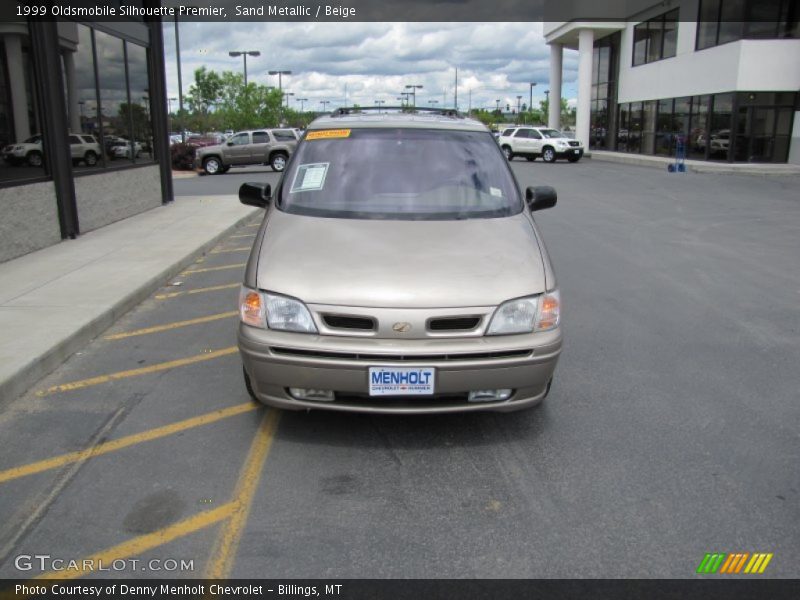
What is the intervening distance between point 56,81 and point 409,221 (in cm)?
774

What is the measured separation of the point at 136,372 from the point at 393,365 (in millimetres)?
2521

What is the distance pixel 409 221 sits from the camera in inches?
174

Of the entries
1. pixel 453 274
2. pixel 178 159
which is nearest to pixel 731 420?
pixel 453 274

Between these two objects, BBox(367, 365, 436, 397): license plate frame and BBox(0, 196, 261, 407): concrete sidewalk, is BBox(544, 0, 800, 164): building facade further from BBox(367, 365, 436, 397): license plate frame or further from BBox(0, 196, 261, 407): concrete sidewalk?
BBox(367, 365, 436, 397): license plate frame

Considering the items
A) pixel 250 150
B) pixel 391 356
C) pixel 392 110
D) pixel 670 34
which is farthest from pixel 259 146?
pixel 391 356

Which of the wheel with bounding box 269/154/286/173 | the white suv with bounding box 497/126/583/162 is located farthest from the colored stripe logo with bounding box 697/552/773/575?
the white suv with bounding box 497/126/583/162

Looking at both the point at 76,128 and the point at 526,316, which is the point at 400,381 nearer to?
the point at 526,316

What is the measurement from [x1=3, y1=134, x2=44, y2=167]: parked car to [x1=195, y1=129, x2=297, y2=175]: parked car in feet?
65.8

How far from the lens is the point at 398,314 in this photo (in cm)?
356

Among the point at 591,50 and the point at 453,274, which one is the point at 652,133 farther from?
the point at 453,274

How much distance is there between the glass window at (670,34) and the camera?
31.8 meters

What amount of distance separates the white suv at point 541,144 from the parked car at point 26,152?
87.3ft

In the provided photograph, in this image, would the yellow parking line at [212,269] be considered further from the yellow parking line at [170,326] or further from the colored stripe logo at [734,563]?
the colored stripe logo at [734,563]

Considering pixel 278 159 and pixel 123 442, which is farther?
pixel 278 159
